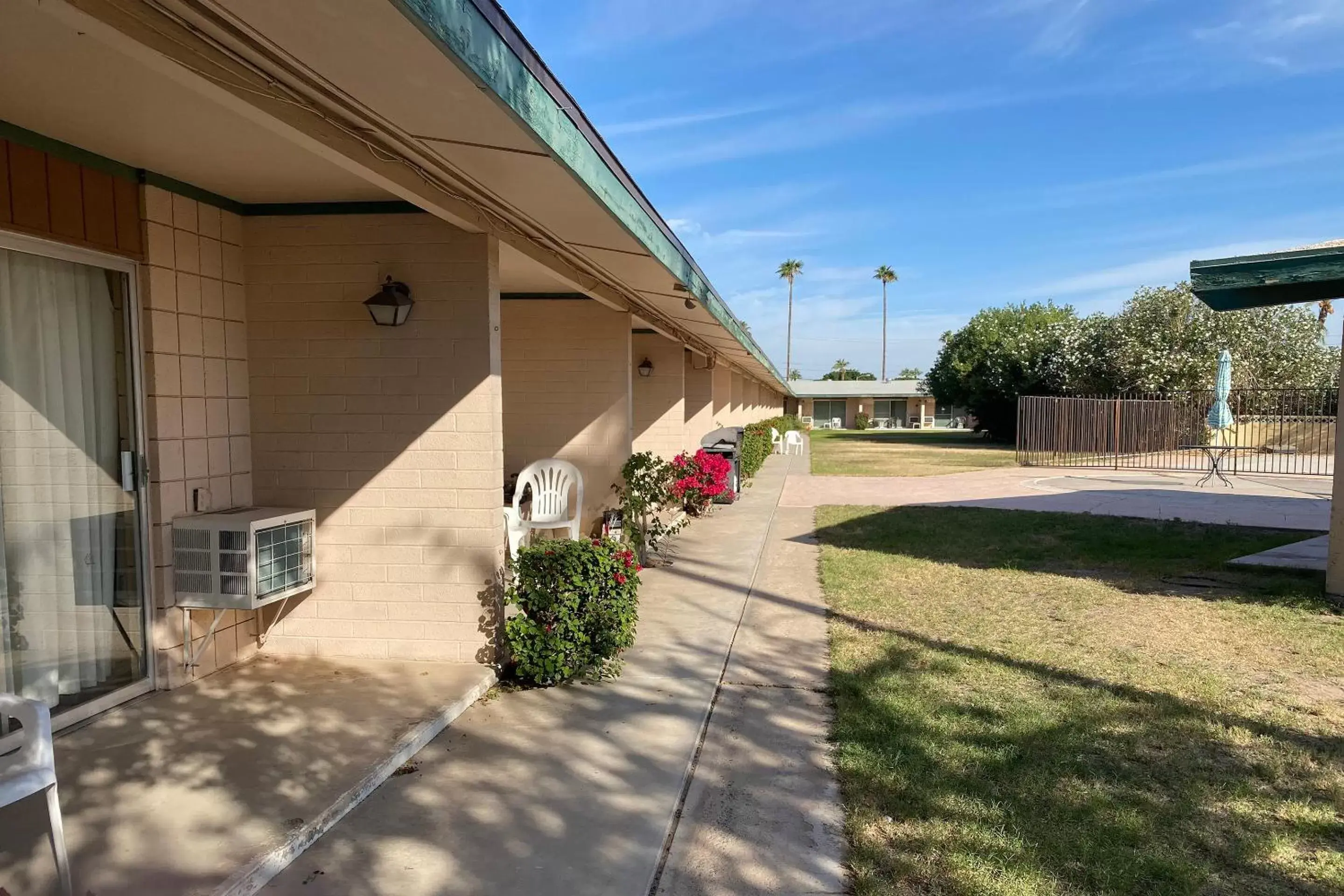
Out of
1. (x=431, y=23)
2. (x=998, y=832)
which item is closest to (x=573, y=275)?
(x=431, y=23)

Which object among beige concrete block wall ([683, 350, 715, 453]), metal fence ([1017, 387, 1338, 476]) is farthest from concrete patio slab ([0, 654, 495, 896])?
metal fence ([1017, 387, 1338, 476])

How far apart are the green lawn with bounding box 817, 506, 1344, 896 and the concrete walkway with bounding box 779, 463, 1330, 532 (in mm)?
4607

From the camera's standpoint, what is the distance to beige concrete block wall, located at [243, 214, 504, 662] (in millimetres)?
4285

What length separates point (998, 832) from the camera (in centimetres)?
289

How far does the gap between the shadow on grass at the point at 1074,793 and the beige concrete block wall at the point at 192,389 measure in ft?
10.8

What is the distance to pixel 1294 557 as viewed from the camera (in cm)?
782

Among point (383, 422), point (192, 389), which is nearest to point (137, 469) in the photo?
point (192, 389)

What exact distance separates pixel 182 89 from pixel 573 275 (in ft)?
11.3

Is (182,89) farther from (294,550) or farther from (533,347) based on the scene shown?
(533,347)

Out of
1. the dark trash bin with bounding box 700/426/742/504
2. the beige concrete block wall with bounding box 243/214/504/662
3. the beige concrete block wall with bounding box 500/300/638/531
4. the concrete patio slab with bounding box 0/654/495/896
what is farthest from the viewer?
Result: the dark trash bin with bounding box 700/426/742/504

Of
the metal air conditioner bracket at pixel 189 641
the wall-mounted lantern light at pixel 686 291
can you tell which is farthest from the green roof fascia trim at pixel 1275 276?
the metal air conditioner bracket at pixel 189 641

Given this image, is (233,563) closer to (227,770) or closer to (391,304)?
→ (227,770)

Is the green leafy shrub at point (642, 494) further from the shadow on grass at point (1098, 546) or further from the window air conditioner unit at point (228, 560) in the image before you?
the window air conditioner unit at point (228, 560)

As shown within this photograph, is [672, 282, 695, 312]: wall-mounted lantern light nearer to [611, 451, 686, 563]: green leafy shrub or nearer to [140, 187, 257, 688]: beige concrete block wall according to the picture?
[611, 451, 686, 563]: green leafy shrub
